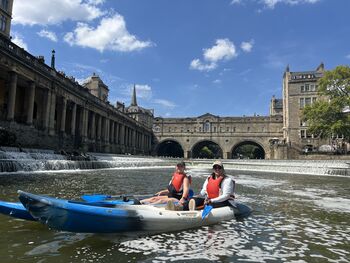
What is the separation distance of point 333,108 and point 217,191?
41.7 metres

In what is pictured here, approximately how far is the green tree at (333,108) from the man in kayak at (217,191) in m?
39.6

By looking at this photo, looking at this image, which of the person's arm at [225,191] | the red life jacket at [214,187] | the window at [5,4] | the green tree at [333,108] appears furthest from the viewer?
the green tree at [333,108]

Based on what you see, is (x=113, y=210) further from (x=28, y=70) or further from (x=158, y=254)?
(x=28, y=70)

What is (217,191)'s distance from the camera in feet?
26.0

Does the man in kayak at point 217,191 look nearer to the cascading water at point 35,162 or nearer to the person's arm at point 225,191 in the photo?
the person's arm at point 225,191

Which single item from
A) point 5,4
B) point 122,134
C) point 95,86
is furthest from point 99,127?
point 95,86

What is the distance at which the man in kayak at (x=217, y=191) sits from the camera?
7.75 m

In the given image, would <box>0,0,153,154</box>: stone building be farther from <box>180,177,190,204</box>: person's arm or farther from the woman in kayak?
<box>180,177,190,204</box>: person's arm

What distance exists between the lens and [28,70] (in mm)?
30469

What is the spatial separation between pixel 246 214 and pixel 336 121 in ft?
136

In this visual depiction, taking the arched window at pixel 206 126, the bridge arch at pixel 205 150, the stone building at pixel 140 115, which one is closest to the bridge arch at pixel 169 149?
the bridge arch at pixel 205 150

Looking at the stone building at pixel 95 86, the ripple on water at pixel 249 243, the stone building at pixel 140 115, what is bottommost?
the ripple on water at pixel 249 243

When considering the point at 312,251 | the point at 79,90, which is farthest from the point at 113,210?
the point at 79,90

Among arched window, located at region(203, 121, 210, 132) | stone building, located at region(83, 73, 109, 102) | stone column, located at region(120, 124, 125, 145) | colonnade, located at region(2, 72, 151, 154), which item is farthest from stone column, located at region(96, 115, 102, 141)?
arched window, located at region(203, 121, 210, 132)
